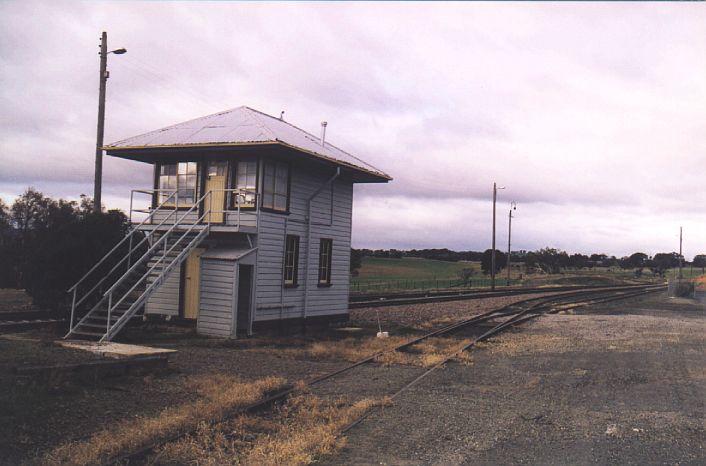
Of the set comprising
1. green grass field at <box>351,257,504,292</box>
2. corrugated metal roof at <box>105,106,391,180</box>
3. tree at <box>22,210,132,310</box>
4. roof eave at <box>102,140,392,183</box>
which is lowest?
green grass field at <box>351,257,504,292</box>

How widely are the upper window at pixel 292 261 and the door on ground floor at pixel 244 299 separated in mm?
1292

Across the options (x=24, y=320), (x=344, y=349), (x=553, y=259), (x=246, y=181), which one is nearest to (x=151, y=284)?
(x=246, y=181)

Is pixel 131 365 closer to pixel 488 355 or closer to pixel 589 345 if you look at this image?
pixel 488 355

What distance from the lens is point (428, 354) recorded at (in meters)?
13.7

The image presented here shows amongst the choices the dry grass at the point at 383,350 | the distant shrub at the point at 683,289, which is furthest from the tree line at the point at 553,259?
the dry grass at the point at 383,350

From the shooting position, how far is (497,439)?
23.5 feet

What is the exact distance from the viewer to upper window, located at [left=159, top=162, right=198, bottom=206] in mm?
17625

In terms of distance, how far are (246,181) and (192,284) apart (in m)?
3.48

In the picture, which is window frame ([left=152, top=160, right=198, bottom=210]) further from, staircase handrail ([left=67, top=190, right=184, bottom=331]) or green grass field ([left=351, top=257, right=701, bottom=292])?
green grass field ([left=351, top=257, right=701, bottom=292])

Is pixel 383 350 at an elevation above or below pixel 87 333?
below

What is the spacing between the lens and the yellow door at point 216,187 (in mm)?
16828

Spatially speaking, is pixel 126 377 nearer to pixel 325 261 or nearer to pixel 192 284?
pixel 192 284

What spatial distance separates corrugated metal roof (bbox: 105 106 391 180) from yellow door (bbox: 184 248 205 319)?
333 centimetres

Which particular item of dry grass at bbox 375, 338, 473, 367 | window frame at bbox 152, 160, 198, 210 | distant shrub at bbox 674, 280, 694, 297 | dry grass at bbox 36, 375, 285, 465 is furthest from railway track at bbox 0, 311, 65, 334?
distant shrub at bbox 674, 280, 694, 297
